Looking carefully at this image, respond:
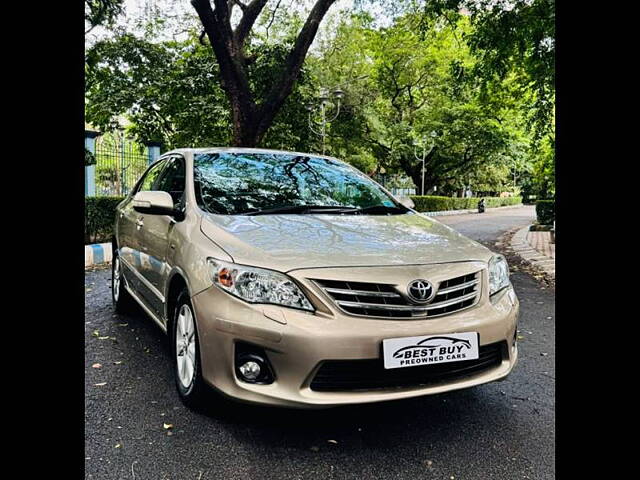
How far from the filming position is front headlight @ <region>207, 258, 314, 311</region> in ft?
7.46

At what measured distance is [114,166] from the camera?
11180 mm

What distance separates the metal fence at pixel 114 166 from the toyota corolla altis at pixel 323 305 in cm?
870

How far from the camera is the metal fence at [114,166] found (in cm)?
1102

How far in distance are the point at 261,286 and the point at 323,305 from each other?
297 mm

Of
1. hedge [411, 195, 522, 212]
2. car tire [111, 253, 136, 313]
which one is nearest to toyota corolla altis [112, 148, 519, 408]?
car tire [111, 253, 136, 313]

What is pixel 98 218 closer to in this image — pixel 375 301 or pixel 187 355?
pixel 187 355

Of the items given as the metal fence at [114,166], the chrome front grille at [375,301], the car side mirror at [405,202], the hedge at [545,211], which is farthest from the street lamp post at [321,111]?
the chrome front grille at [375,301]

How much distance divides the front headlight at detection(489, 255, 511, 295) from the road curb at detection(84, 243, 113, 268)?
6.65 m

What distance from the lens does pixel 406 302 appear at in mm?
2309

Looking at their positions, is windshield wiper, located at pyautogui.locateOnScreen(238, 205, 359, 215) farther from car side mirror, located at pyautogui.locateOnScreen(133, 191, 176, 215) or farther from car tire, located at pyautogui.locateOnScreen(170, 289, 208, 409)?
car tire, located at pyautogui.locateOnScreen(170, 289, 208, 409)

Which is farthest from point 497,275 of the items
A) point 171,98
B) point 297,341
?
point 171,98
